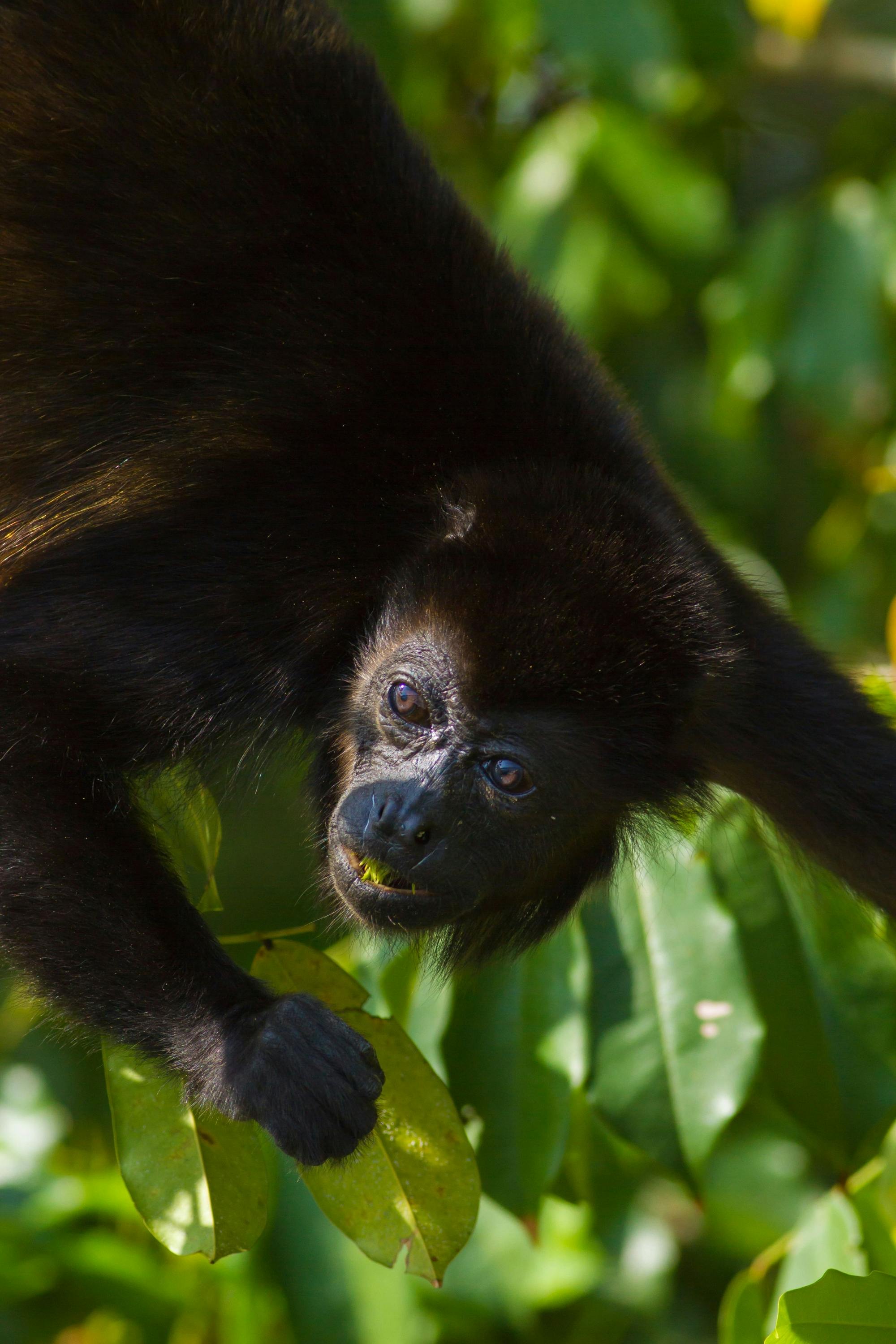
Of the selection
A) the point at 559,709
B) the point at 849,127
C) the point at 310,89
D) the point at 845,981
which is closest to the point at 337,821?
the point at 559,709

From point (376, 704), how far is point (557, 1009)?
0.49m

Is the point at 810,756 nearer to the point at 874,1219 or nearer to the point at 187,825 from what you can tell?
the point at 874,1219

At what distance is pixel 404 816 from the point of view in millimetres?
1889

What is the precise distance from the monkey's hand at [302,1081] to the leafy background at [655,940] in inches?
7.8

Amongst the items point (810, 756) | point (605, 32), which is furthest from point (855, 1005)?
point (605, 32)

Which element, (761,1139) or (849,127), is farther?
(849,127)

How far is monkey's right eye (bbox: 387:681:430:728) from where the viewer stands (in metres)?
1.99

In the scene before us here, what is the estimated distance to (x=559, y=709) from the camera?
1981mm

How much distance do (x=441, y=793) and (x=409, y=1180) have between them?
52cm

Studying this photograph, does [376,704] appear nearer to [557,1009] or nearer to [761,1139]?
[557,1009]

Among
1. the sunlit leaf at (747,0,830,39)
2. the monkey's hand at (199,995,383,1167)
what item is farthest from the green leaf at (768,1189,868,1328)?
the sunlit leaf at (747,0,830,39)

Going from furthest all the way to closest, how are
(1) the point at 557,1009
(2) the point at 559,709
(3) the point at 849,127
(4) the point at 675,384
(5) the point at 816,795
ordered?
(4) the point at 675,384, (3) the point at 849,127, (5) the point at 816,795, (2) the point at 559,709, (1) the point at 557,1009

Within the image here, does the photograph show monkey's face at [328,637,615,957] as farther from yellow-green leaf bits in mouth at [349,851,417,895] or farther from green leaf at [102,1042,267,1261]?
green leaf at [102,1042,267,1261]

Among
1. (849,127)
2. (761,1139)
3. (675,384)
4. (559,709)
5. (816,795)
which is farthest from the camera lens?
(675,384)
